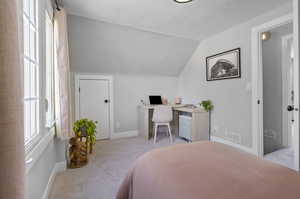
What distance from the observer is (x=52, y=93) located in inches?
77.1

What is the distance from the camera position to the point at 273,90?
268 cm

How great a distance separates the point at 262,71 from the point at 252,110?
67 centimetres

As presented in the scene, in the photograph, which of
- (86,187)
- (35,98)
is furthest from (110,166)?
(35,98)

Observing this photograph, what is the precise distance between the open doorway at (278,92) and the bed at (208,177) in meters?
2.22

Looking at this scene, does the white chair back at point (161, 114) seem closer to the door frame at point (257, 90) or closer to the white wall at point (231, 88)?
the white wall at point (231, 88)

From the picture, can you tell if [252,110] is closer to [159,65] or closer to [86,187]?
[159,65]

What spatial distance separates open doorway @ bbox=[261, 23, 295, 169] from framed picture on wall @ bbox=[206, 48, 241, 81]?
17.8 inches

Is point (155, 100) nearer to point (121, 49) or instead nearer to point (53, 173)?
point (121, 49)

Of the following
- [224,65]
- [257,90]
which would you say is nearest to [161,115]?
[224,65]

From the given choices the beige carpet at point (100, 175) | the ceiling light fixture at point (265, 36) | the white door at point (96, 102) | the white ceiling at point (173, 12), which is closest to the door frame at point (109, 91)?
the white door at point (96, 102)

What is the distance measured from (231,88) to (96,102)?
2852 millimetres

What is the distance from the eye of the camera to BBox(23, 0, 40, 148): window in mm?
1133

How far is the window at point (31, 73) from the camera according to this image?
1133 millimetres

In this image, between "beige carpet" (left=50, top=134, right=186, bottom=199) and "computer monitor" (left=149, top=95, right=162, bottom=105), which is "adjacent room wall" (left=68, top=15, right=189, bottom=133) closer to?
"computer monitor" (left=149, top=95, right=162, bottom=105)
